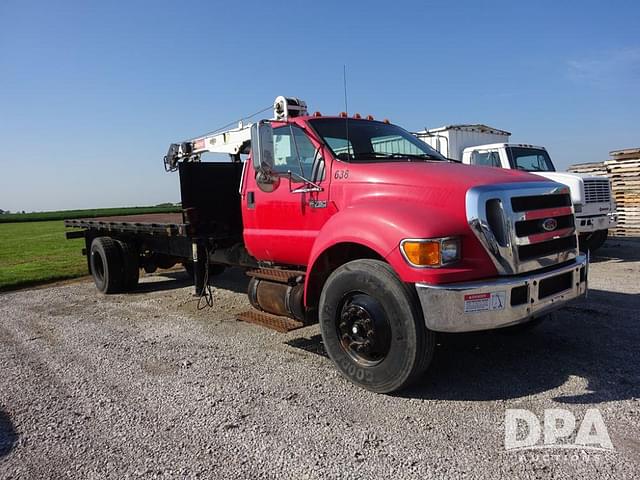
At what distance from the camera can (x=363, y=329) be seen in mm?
3857

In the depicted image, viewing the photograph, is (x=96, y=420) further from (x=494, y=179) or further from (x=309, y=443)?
(x=494, y=179)

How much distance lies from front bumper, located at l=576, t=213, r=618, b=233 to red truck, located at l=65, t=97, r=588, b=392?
20.4 ft

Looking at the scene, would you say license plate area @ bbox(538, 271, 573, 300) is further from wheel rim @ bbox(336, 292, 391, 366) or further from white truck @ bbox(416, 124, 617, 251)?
white truck @ bbox(416, 124, 617, 251)

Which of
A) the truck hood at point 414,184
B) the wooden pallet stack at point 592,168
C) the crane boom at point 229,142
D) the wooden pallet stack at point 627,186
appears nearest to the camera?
the truck hood at point 414,184

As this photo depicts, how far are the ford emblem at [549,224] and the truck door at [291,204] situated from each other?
5.93 feet

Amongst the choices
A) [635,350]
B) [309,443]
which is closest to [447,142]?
[635,350]

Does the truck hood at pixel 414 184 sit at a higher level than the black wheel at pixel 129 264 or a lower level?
higher

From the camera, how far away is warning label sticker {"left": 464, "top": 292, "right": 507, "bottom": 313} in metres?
3.35

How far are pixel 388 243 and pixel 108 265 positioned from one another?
635cm

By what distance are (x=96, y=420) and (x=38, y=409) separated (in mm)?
626

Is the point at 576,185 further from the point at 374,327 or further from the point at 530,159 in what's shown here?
the point at 374,327

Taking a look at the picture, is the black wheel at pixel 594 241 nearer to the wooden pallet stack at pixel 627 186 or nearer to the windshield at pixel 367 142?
the wooden pallet stack at pixel 627 186

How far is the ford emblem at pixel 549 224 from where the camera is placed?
12.6ft

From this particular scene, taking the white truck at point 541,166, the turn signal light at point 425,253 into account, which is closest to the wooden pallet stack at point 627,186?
the white truck at point 541,166
